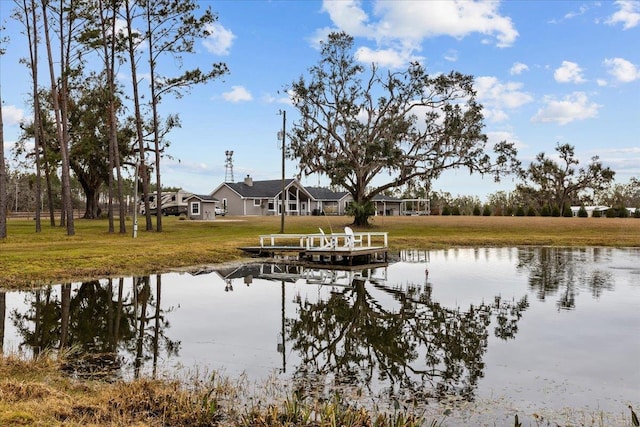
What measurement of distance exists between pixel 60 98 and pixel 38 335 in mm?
28026

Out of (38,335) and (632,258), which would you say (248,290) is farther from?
(632,258)

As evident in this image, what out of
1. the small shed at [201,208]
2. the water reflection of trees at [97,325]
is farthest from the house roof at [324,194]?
the water reflection of trees at [97,325]

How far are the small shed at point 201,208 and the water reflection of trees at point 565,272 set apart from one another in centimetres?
3981

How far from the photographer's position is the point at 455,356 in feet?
30.3

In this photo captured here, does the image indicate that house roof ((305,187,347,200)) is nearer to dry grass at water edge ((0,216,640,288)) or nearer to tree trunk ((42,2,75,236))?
dry grass at water edge ((0,216,640,288))

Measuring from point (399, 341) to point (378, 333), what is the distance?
2.38 feet

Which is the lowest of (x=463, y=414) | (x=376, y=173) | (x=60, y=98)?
(x=463, y=414)

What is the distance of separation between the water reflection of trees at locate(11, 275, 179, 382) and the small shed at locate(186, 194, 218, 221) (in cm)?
4541

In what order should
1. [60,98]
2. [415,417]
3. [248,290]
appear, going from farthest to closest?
[60,98] → [248,290] → [415,417]

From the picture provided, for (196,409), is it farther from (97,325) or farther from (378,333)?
(97,325)

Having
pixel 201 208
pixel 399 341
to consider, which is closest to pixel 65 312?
pixel 399 341

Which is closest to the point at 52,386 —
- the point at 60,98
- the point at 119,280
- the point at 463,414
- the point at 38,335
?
the point at 38,335

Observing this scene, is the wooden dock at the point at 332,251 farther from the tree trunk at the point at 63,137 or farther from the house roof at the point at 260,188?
the house roof at the point at 260,188

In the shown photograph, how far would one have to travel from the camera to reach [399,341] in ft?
33.4
